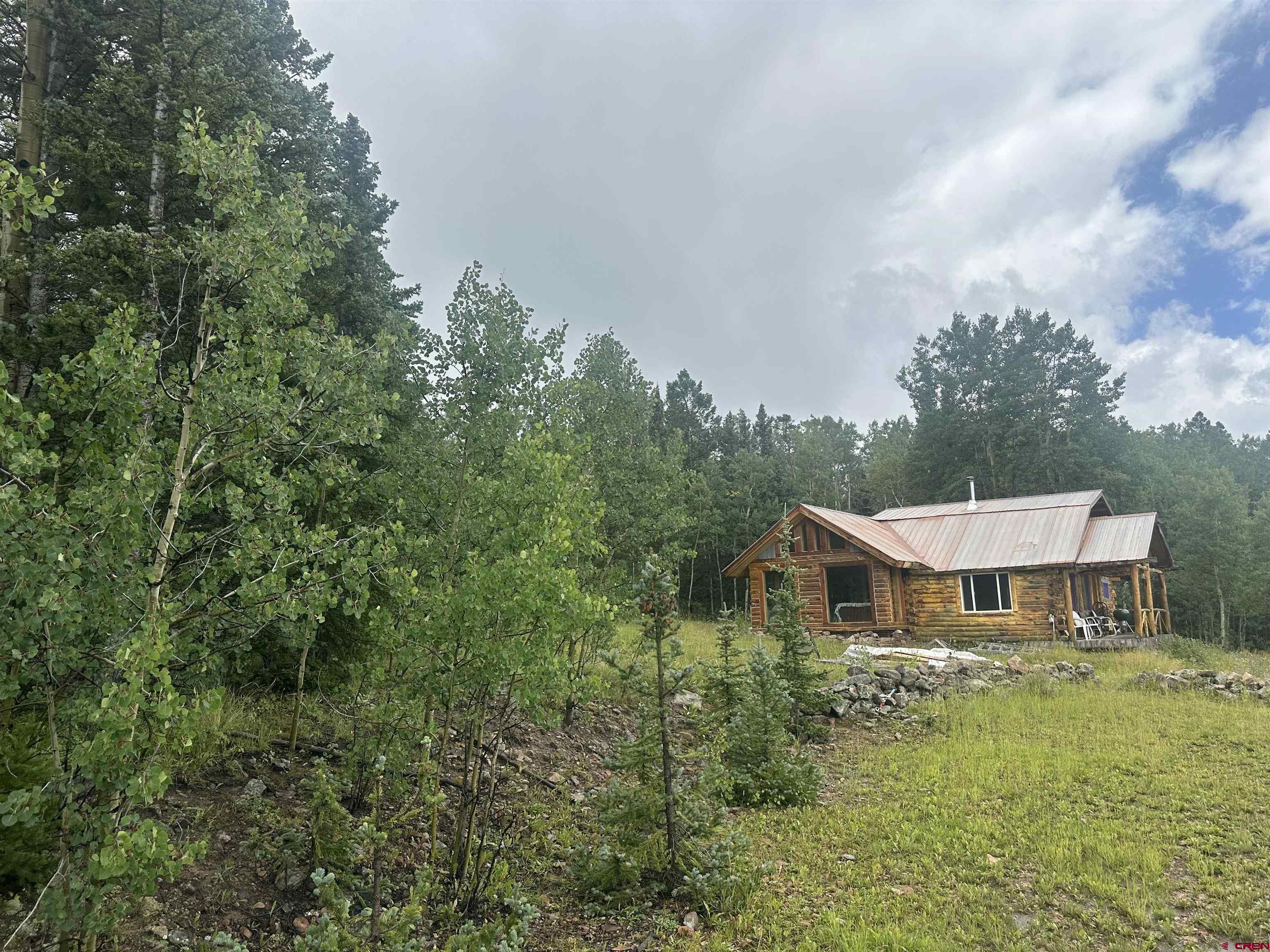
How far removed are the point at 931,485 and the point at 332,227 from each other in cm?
5096

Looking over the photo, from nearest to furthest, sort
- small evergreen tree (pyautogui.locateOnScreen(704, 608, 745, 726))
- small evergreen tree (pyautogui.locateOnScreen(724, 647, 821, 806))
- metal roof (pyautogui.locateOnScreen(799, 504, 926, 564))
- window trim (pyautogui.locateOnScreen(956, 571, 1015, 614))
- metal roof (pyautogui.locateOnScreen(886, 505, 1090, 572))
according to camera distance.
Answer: small evergreen tree (pyautogui.locateOnScreen(724, 647, 821, 806)) → small evergreen tree (pyautogui.locateOnScreen(704, 608, 745, 726)) → metal roof (pyautogui.locateOnScreen(886, 505, 1090, 572)) → window trim (pyautogui.locateOnScreen(956, 571, 1015, 614)) → metal roof (pyautogui.locateOnScreen(799, 504, 926, 564))

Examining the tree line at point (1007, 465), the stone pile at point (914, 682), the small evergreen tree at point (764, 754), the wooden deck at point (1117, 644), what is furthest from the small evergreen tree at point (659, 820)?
the tree line at point (1007, 465)

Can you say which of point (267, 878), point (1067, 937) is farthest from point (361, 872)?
point (1067, 937)

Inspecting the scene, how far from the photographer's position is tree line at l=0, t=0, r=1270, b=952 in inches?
122

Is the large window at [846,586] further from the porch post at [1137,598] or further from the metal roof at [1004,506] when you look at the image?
the porch post at [1137,598]

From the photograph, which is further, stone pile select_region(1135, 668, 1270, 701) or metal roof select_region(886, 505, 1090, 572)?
metal roof select_region(886, 505, 1090, 572)

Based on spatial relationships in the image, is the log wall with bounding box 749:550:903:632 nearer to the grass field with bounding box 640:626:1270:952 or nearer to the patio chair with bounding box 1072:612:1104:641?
the patio chair with bounding box 1072:612:1104:641

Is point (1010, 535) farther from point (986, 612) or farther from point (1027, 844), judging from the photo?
point (1027, 844)

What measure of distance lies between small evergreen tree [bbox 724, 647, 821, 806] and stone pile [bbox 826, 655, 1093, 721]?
10.2 feet

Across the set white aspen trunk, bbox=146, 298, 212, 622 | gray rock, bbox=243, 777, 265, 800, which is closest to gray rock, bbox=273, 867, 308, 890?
gray rock, bbox=243, 777, 265, 800

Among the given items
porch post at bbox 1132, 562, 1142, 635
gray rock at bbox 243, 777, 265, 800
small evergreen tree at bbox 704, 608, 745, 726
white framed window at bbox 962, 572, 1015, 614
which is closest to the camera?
gray rock at bbox 243, 777, 265, 800

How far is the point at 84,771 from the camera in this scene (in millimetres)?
2865

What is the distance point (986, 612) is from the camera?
927 inches

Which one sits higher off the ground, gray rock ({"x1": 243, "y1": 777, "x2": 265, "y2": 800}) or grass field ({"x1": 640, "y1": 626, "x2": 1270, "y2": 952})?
gray rock ({"x1": 243, "y1": 777, "x2": 265, "y2": 800})
